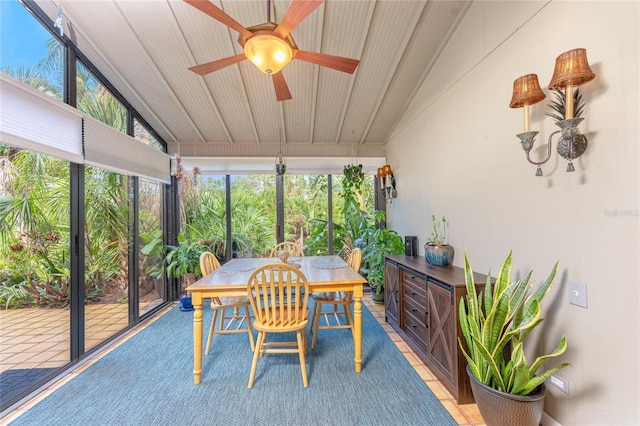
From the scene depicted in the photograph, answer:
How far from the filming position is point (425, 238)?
330 cm

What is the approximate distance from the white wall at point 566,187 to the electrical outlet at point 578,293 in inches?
1.0

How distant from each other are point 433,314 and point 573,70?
1892 millimetres

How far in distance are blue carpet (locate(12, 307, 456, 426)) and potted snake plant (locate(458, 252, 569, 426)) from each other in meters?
0.43

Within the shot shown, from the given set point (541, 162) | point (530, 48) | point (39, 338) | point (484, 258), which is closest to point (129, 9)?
point (39, 338)

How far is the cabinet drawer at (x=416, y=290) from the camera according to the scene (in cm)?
244

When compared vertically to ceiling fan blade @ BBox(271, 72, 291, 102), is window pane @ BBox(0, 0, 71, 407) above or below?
below

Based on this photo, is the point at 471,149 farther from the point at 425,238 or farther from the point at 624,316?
the point at 624,316

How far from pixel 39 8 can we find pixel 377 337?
4.43 meters

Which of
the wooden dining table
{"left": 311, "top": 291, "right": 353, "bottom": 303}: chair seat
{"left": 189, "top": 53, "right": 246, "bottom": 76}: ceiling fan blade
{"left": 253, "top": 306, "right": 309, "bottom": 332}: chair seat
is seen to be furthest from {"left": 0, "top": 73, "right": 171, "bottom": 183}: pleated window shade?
{"left": 311, "top": 291, "right": 353, "bottom": 303}: chair seat

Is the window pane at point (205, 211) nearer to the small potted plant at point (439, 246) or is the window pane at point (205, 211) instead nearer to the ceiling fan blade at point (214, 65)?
the ceiling fan blade at point (214, 65)

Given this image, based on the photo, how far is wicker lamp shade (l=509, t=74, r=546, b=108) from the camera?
159 centimetres

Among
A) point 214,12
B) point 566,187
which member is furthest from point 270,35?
point 566,187

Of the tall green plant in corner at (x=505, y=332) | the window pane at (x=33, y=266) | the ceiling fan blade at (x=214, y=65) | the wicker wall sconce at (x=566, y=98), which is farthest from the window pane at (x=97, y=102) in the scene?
the tall green plant in corner at (x=505, y=332)

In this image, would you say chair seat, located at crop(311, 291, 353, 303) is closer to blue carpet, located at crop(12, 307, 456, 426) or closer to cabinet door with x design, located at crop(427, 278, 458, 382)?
blue carpet, located at crop(12, 307, 456, 426)
